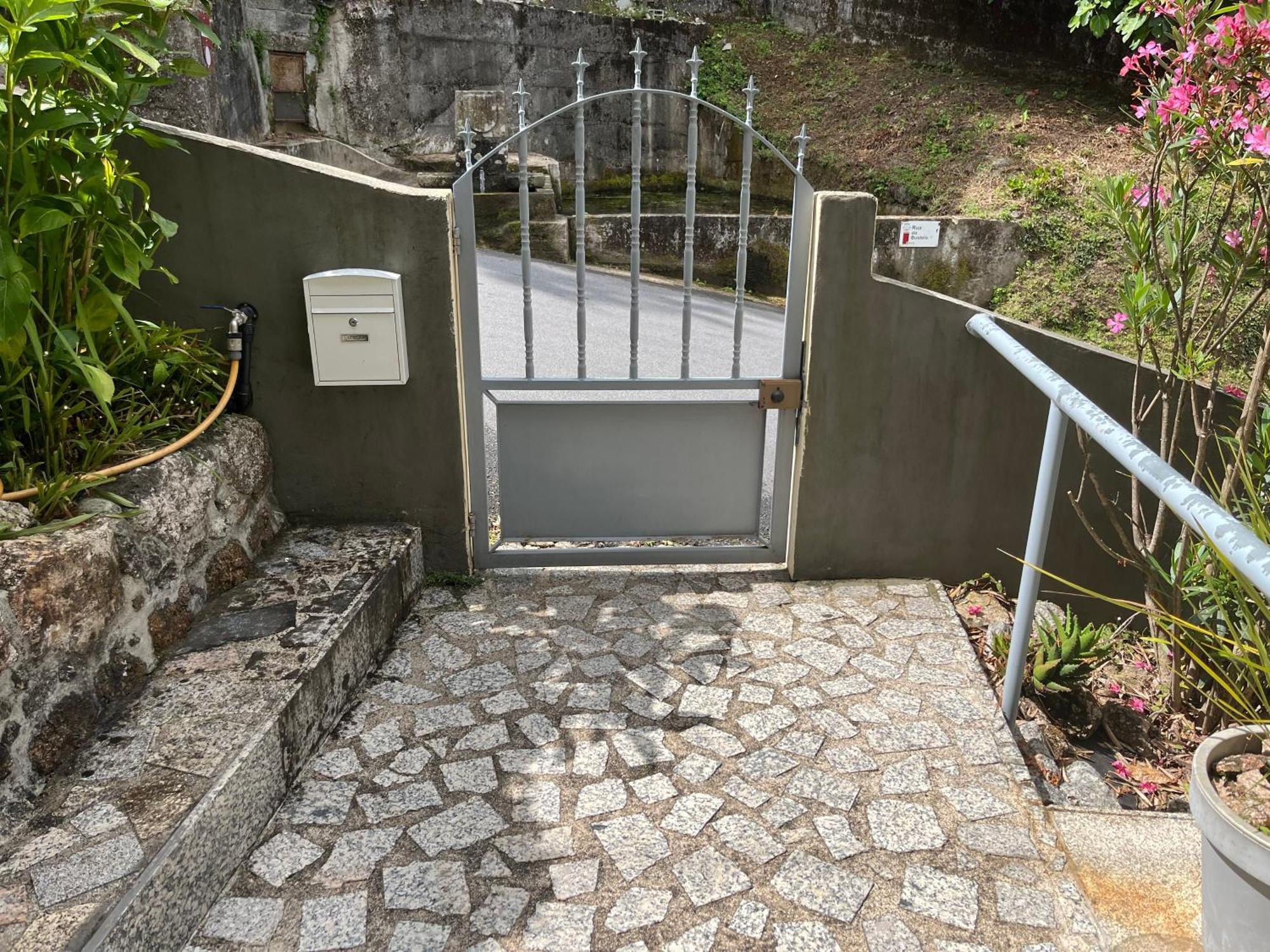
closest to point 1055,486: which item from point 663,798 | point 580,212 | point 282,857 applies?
point 663,798

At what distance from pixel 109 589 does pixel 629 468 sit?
2.04m

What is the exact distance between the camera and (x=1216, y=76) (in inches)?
123

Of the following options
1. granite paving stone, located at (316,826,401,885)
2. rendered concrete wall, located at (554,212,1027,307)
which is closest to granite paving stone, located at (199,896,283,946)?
granite paving stone, located at (316,826,401,885)

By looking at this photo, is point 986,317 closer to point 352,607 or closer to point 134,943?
point 352,607

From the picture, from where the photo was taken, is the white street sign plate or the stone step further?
the white street sign plate

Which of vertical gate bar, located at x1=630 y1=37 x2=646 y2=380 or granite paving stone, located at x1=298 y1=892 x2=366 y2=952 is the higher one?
vertical gate bar, located at x1=630 y1=37 x2=646 y2=380

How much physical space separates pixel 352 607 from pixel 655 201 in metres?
10.7

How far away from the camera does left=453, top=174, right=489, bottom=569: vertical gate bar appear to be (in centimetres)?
347

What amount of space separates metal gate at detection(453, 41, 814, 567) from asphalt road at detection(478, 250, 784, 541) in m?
0.30

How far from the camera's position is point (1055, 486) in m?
2.73

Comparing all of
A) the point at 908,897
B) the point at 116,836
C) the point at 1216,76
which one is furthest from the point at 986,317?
the point at 116,836

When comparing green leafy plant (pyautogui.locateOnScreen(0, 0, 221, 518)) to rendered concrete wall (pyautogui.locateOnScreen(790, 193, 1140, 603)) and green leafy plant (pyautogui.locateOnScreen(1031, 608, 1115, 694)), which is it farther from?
green leafy plant (pyautogui.locateOnScreen(1031, 608, 1115, 694))

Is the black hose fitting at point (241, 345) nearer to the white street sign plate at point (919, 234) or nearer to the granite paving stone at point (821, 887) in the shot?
the granite paving stone at point (821, 887)

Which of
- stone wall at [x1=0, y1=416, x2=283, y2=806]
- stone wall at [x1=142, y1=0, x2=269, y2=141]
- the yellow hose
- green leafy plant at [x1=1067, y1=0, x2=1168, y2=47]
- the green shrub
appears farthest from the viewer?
the green shrub
